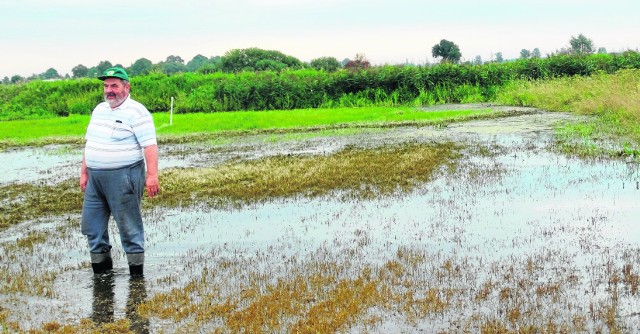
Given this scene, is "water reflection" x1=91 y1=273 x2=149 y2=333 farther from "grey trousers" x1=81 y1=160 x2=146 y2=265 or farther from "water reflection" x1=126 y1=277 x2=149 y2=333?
"grey trousers" x1=81 y1=160 x2=146 y2=265

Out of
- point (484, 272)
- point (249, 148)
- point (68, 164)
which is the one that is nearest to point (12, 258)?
point (484, 272)

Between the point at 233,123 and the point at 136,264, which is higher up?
the point at 233,123

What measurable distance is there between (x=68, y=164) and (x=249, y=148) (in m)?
4.68

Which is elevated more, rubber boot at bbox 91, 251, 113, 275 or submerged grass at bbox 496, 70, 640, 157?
submerged grass at bbox 496, 70, 640, 157

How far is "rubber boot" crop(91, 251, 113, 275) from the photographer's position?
24.8ft

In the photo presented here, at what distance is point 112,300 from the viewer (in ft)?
22.0

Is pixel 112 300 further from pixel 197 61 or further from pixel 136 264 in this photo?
pixel 197 61

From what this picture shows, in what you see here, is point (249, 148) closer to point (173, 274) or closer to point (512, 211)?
point (512, 211)

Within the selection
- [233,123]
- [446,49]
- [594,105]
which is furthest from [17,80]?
[446,49]

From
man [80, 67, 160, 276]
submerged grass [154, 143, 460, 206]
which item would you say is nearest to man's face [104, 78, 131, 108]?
man [80, 67, 160, 276]

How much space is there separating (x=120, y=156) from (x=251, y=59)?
6267cm

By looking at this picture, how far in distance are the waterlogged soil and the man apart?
2.43ft

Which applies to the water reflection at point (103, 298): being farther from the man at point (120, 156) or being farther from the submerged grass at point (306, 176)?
the submerged grass at point (306, 176)

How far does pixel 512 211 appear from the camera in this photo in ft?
33.6
